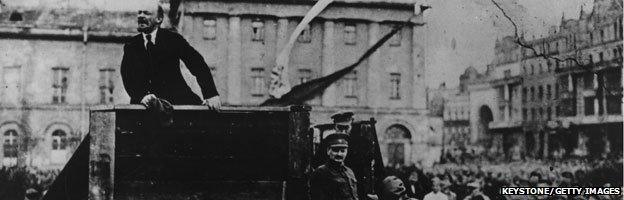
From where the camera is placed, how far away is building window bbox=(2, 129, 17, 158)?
2079 centimetres

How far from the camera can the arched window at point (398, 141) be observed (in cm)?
2227

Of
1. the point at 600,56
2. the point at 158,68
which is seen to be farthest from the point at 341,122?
the point at 600,56

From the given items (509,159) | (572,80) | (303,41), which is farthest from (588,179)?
(303,41)

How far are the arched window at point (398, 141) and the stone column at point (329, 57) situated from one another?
223cm

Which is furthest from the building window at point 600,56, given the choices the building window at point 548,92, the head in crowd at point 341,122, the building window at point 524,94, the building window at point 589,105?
the head in crowd at point 341,122

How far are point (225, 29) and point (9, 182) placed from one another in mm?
9405

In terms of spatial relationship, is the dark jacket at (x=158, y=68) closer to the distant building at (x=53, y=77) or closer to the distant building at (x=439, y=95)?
the distant building at (x=53, y=77)

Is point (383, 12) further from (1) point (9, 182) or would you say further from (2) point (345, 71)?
(1) point (9, 182)

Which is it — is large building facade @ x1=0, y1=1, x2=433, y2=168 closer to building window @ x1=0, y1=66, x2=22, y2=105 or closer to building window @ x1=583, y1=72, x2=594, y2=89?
building window @ x1=0, y1=66, x2=22, y2=105

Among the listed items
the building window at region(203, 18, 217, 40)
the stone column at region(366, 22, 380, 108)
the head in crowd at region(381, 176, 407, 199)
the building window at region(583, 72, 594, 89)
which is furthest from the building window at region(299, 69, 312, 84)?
the head in crowd at region(381, 176, 407, 199)

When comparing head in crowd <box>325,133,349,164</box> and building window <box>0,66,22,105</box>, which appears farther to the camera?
building window <box>0,66,22,105</box>

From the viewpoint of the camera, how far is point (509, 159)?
20.3 meters

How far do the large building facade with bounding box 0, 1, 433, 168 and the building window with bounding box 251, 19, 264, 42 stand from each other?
3 centimetres

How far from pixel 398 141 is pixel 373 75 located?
2.35 meters
